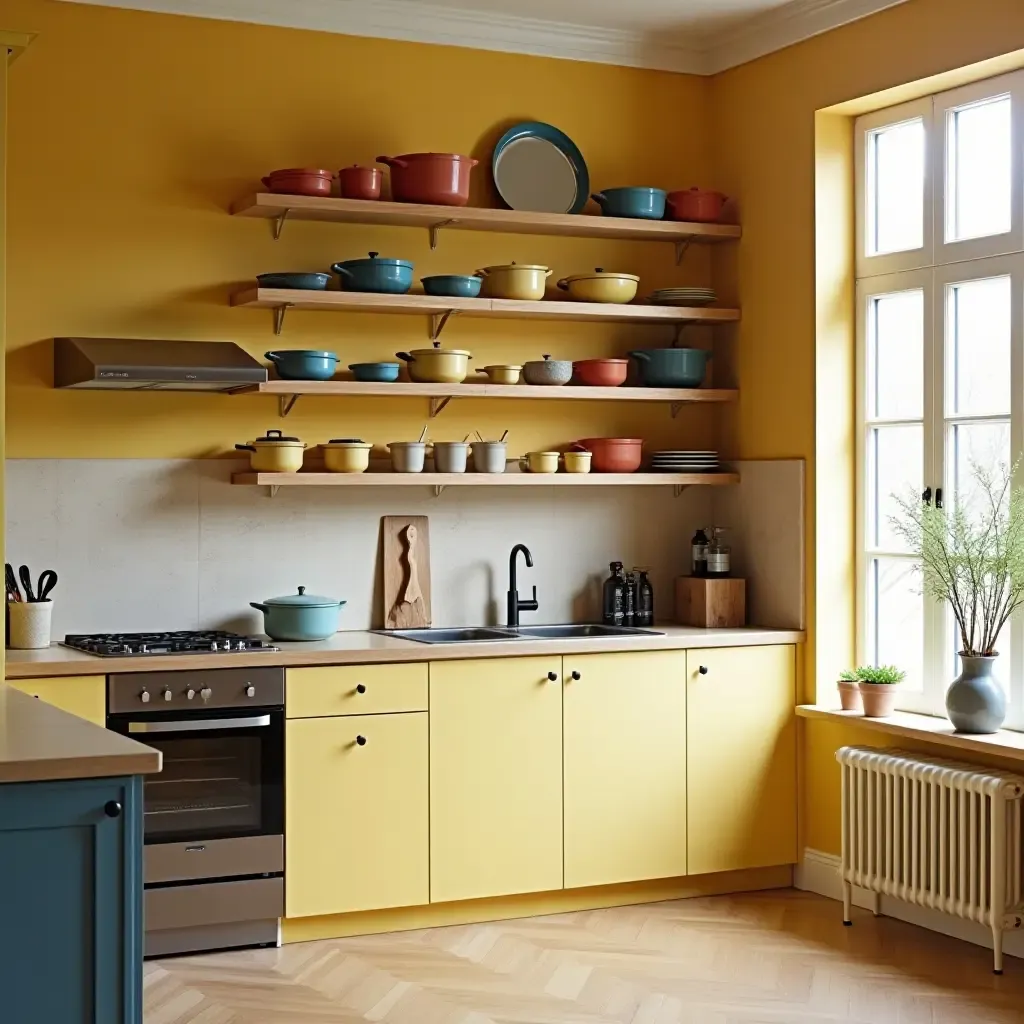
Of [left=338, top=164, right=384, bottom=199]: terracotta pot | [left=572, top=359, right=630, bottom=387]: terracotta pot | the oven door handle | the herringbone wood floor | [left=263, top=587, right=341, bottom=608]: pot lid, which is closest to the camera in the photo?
the herringbone wood floor

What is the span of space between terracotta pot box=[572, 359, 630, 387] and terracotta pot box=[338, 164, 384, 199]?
92 centimetres

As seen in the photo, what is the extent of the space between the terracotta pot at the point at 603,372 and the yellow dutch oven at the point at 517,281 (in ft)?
0.97

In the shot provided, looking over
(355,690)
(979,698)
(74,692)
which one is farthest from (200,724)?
(979,698)

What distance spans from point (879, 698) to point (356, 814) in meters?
1.64

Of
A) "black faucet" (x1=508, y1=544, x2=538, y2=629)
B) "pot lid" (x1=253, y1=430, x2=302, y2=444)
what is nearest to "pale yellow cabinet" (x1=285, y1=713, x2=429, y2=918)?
"black faucet" (x1=508, y1=544, x2=538, y2=629)

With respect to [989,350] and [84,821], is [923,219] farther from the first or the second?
[84,821]

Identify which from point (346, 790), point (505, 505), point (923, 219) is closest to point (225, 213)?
point (505, 505)

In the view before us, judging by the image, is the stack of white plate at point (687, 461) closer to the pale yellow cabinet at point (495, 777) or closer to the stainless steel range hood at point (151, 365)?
the pale yellow cabinet at point (495, 777)

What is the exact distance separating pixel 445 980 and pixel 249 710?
93 centimetres

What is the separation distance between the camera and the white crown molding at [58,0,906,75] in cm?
488

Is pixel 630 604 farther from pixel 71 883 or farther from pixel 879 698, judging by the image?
pixel 71 883

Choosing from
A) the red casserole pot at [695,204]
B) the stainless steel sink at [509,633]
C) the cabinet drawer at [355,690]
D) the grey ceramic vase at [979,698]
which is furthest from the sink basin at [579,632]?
the red casserole pot at [695,204]

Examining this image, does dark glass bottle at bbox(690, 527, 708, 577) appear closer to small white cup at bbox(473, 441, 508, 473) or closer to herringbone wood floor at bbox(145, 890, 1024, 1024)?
small white cup at bbox(473, 441, 508, 473)

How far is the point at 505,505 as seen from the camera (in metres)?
5.31
